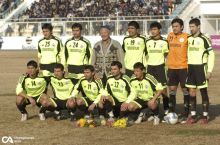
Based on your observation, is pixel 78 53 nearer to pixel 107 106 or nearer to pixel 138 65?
pixel 107 106

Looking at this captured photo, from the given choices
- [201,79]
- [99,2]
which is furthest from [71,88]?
[99,2]

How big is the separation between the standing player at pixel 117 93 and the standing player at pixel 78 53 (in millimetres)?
1178

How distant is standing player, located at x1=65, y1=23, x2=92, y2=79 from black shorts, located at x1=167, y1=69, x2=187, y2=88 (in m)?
2.06

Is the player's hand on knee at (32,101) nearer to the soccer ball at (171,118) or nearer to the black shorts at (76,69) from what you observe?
the black shorts at (76,69)

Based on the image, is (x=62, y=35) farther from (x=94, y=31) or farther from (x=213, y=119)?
(x=213, y=119)

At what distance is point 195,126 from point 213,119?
40.4 inches

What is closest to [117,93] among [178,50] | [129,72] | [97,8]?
[129,72]

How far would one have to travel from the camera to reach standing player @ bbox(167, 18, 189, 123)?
12.0m

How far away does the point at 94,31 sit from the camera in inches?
1805

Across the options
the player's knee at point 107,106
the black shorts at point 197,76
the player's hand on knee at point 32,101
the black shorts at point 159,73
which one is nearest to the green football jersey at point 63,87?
the player's hand on knee at point 32,101

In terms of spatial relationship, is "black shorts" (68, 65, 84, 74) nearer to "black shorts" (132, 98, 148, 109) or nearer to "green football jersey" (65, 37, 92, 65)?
"green football jersey" (65, 37, 92, 65)

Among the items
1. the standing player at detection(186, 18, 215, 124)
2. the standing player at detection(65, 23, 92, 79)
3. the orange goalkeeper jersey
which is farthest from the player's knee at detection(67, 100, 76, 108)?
the standing player at detection(186, 18, 215, 124)

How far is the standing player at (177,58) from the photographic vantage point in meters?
12.0

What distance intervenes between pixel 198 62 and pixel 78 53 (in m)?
2.92
